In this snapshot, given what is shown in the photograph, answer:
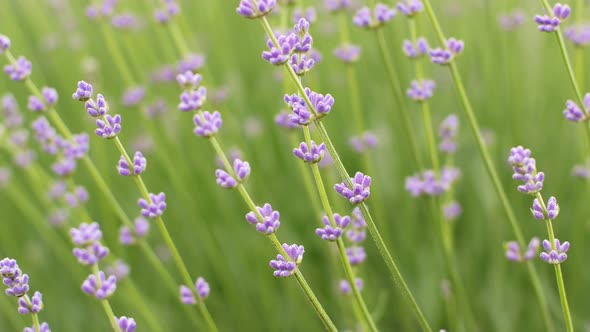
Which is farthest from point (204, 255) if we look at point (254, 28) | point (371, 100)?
point (254, 28)

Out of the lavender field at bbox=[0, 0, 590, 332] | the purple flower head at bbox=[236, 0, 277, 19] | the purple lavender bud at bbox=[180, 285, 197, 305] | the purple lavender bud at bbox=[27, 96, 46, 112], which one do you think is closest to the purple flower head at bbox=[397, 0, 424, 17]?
the lavender field at bbox=[0, 0, 590, 332]

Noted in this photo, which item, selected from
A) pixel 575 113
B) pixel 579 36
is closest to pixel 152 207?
pixel 575 113

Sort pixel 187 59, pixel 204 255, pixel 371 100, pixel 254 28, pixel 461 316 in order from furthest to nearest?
pixel 254 28 < pixel 371 100 < pixel 204 255 < pixel 187 59 < pixel 461 316

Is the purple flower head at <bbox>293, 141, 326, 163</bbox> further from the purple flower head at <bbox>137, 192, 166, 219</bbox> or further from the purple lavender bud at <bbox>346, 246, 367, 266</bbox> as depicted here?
the purple lavender bud at <bbox>346, 246, 367, 266</bbox>

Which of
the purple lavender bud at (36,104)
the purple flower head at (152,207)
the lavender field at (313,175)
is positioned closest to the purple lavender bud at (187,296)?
the lavender field at (313,175)

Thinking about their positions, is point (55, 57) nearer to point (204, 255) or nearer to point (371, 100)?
point (204, 255)

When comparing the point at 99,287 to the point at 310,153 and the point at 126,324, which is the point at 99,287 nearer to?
the point at 126,324
